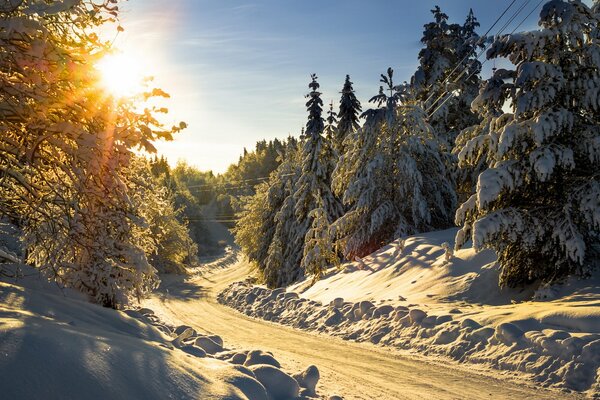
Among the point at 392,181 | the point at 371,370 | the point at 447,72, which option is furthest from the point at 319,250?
the point at 447,72

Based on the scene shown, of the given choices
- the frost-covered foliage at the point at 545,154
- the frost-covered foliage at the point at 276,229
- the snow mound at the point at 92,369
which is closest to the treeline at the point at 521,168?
the frost-covered foliage at the point at 545,154

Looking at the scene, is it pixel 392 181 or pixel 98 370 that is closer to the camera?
pixel 98 370

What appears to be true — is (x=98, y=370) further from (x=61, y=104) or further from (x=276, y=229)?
(x=276, y=229)

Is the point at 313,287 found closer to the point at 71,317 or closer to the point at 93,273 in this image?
the point at 93,273

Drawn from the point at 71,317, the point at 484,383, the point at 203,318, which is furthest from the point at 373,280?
the point at 71,317

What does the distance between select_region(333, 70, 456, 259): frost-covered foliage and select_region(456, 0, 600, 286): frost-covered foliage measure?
1010cm

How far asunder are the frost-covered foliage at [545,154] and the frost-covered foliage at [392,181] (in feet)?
33.1

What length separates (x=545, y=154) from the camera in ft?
35.3

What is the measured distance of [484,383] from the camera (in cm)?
767

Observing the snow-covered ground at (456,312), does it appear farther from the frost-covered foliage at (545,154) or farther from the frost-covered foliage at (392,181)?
the frost-covered foliage at (392,181)

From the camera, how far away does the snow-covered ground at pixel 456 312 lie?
7.99 meters

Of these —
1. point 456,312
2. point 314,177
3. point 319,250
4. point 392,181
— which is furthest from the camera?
point 314,177

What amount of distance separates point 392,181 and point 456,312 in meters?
12.4

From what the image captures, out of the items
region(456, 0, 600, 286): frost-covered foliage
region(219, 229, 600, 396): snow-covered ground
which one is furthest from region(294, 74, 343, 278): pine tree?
region(456, 0, 600, 286): frost-covered foliage
